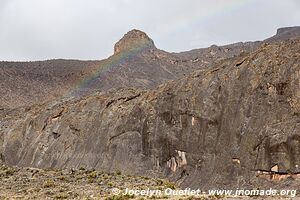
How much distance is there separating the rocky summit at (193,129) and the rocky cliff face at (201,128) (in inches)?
3.9

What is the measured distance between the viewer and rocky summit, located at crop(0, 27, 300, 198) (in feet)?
146

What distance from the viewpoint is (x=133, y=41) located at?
17462cm

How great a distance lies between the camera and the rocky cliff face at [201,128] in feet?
146

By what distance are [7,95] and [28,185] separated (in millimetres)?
89682

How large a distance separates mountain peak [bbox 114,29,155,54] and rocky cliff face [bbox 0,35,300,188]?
102 metres

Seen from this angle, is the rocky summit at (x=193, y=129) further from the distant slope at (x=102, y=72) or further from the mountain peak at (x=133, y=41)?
the mountain peak at (x=133, y=41)

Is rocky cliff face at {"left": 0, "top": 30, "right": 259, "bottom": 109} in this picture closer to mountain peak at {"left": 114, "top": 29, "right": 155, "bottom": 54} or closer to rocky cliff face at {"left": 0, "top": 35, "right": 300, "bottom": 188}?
mountain peak at {"left": 114, "top": 29, "right": 155, "bottom": 54}

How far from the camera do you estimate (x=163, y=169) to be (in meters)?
53.8

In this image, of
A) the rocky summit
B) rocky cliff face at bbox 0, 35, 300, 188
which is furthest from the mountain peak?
rocky cliff face at bbox 0, 35, 300, 188

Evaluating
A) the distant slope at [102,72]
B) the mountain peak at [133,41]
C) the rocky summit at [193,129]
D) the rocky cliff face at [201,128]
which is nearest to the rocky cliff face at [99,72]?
the distant slope at [102,72]

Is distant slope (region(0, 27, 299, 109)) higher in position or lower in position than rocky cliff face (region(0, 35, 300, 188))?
higher

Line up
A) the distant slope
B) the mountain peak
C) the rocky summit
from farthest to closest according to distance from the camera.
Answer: the mountain peak < the distant slope < the rocky summit

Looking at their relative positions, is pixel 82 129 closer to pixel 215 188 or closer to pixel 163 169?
pixel 163 169

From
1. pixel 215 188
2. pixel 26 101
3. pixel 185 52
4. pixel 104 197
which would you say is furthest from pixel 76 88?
pixel 104 197
